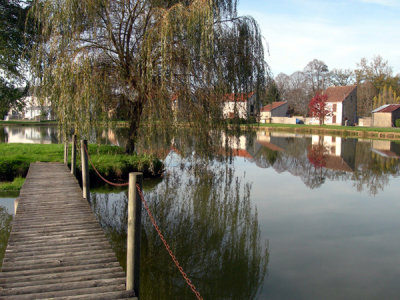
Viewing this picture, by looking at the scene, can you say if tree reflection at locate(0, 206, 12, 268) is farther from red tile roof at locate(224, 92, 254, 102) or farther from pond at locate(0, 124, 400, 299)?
red tile roof at locate(224, 92, 254, 102)

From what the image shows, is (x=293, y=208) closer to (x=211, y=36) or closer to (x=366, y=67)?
(x=211, y=36)

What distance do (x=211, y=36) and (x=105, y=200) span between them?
529 centimetres

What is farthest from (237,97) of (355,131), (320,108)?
(320,108)

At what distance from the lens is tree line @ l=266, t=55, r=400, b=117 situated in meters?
58.0

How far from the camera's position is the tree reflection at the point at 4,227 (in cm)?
691

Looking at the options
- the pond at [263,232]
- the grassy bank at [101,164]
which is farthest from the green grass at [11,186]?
the pond at [263,232]

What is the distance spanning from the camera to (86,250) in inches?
195

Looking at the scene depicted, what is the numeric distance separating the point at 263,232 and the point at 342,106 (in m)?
48.2

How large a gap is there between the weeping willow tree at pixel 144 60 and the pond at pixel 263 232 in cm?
149

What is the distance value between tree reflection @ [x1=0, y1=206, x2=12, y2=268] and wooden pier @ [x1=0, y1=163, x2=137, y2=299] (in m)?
0.76

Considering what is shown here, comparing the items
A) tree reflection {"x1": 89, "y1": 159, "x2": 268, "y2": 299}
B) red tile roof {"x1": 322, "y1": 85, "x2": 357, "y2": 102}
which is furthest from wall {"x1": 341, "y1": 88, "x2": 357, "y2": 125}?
tree reflection {"x1": 89, "y1": 159, "x2": 268, "y2": 299}

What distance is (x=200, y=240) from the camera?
7465 millimetres

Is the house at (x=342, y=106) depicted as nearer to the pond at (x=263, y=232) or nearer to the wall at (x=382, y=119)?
the wall at (x=382, y=119)

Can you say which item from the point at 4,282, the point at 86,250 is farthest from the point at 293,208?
the point at 4,282
